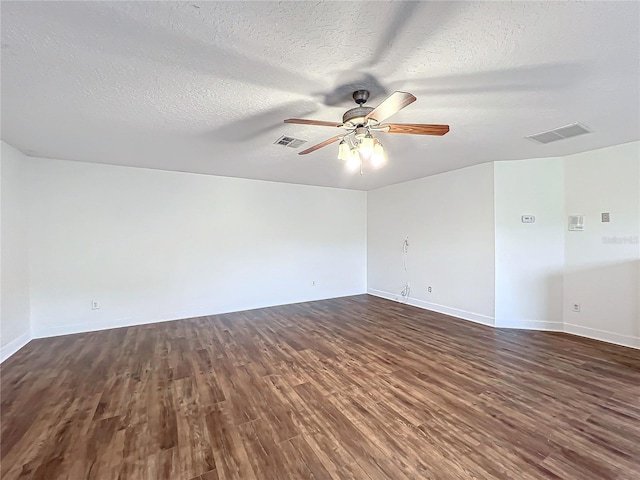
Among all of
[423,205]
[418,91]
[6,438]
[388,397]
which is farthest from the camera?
[423,205]

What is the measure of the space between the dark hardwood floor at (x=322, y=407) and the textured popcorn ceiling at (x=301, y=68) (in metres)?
2.44

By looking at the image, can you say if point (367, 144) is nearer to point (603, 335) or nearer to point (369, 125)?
Answer: point (369, 125)

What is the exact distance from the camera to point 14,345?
11.0 feet

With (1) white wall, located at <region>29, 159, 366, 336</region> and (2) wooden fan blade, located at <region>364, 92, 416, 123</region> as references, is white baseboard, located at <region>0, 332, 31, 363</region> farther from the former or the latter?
(2) wooden fan blade, located at <region>364, 92, 416, 123</region>

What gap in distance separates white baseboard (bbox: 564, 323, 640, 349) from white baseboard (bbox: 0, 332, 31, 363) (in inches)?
275

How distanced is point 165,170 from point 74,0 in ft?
11.7

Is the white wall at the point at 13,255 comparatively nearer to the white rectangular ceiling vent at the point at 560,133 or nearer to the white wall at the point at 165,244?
the white wall at the point at 165,244

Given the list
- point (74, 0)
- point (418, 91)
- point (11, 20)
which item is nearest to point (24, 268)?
point (11, 20)

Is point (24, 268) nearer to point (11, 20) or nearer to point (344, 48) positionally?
point (11, 20)

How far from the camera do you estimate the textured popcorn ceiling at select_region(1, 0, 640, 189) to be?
4.59 ft

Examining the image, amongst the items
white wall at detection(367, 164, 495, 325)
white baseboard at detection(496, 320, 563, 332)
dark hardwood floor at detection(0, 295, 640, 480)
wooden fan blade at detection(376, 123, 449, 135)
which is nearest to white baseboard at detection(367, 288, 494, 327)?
white wall at detection(367, 164, 495, 325)

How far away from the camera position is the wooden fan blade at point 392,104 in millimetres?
1646

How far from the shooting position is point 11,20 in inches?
54.9

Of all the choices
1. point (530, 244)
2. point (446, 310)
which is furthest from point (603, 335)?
point (446, 310)
